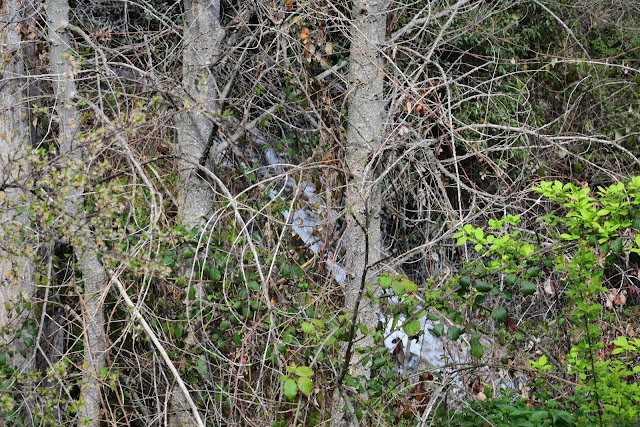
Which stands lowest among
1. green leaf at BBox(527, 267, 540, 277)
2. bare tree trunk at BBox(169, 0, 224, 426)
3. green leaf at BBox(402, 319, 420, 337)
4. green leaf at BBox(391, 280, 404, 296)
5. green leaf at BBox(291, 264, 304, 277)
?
green leaf at BBox(291, 264, 304, 277)

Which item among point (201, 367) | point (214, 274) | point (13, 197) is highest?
point (13, 197)

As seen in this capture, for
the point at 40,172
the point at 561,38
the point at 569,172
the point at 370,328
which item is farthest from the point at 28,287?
the point at 561,38

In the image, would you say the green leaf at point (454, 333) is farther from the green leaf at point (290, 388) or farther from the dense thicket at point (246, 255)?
the green leaf at point (290, 388)

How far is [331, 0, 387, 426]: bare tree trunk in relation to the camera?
4.55 metres

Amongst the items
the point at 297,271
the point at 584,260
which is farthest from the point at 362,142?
the point at 584,260

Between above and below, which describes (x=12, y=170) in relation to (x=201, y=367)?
above

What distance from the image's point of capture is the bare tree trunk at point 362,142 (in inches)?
179

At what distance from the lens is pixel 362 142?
15.2 feet

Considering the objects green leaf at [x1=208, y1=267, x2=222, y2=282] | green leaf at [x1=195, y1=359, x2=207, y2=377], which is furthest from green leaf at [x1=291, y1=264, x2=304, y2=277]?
green leaf at [x1=195, y1=359, x2=207, y2=377]

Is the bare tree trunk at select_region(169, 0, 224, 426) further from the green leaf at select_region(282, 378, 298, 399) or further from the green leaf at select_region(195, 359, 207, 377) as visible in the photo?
the green leaf at select_region(282, 378, 298, 399)

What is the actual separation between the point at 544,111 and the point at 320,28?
361 centimetres

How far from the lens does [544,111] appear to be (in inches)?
295

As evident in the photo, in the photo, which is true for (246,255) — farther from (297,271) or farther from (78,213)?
(78,213)

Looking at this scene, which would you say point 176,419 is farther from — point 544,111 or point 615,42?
point 615,42
